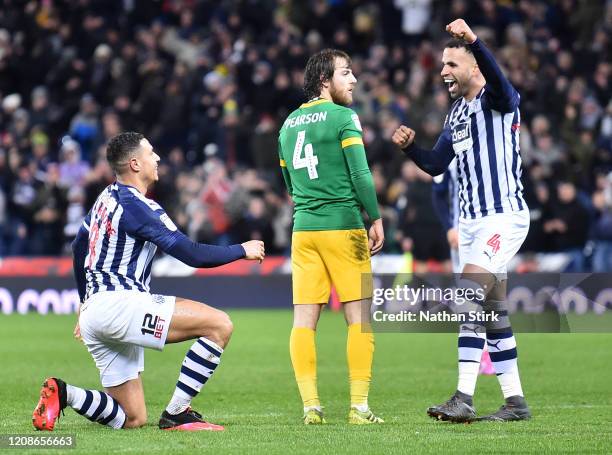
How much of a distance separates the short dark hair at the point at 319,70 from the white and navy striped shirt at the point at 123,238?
4.56ft

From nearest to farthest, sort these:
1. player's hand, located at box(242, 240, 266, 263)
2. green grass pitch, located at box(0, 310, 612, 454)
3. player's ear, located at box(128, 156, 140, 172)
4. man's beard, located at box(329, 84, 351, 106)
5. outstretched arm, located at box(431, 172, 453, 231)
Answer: green grass pitch, located at box(0, 310, 612, 454) → player's hand, located at box(242, 240, 266, 263) → player's ear, located at box(128, 156, 140, 172) → man's beard, located at box(329, 84, 351, 106) → outstretched arm, located at box(431, 172, 453, 231)

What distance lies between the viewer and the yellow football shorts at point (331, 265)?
873 centimetres

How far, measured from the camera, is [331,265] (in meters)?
8.76

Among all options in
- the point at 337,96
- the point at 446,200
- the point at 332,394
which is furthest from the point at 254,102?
the point at 337,96

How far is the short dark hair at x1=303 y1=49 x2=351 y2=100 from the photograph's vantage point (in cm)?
879

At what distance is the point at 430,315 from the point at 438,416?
1.38 meters

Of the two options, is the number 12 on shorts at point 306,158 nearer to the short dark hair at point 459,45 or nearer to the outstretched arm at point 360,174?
the outstretched arm at point 360,174

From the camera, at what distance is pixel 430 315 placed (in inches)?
388

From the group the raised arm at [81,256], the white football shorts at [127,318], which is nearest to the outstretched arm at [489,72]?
the white football shorts at [127,318]

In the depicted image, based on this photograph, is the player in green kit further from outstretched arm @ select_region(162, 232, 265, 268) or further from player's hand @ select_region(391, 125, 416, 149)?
outstretched arm @ select_region(162, 232, 265, 268)

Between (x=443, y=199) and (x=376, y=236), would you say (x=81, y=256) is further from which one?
(x=443, y=199)

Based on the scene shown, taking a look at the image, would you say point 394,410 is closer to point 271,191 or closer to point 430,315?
point 430,315

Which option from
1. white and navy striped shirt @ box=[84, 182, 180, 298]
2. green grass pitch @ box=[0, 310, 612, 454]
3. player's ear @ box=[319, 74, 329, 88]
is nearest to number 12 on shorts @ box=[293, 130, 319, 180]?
player's ear @ box=[319, 74, 329, 88]

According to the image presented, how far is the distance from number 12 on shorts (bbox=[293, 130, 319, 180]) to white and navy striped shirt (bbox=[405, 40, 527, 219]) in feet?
2.44
